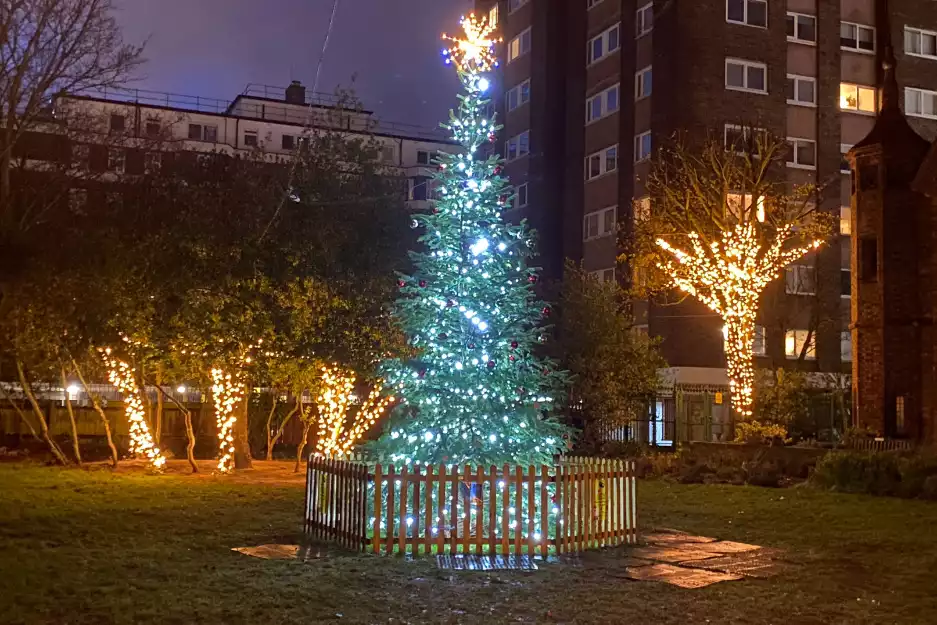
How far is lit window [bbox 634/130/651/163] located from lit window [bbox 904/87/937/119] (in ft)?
40.7

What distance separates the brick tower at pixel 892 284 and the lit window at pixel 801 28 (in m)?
14.2

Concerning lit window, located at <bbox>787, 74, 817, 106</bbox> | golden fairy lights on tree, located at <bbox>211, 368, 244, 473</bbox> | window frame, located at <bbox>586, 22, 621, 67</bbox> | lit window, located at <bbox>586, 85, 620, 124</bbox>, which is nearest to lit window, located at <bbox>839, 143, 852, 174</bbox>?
lit window, located at <bbox>787, 74, 817, 106</bbox>

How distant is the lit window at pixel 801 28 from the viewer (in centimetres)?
4300

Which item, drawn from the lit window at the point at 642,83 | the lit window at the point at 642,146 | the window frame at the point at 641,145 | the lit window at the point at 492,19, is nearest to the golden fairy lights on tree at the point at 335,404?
the lit window at the point at 492,19

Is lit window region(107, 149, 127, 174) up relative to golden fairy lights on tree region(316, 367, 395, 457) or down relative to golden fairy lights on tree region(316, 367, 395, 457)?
up

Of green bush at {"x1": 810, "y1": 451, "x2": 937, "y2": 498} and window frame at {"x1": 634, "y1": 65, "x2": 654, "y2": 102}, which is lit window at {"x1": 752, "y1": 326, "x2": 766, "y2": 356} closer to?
window frame at {"x1": 634, "y1": 65, "x2": 654, "y2": 102}

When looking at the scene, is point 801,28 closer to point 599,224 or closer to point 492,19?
point 599,224

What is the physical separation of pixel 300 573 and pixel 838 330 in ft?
119

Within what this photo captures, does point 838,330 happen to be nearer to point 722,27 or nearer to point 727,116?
point 727,116

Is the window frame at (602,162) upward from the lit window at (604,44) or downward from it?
downward

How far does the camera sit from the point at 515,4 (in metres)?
53.8

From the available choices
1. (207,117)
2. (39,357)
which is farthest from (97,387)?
(207,117)

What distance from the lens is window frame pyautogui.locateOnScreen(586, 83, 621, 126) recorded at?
147 feet

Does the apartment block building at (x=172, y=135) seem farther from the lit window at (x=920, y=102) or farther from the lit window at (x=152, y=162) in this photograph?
the lit window at (x=920, y=102)
